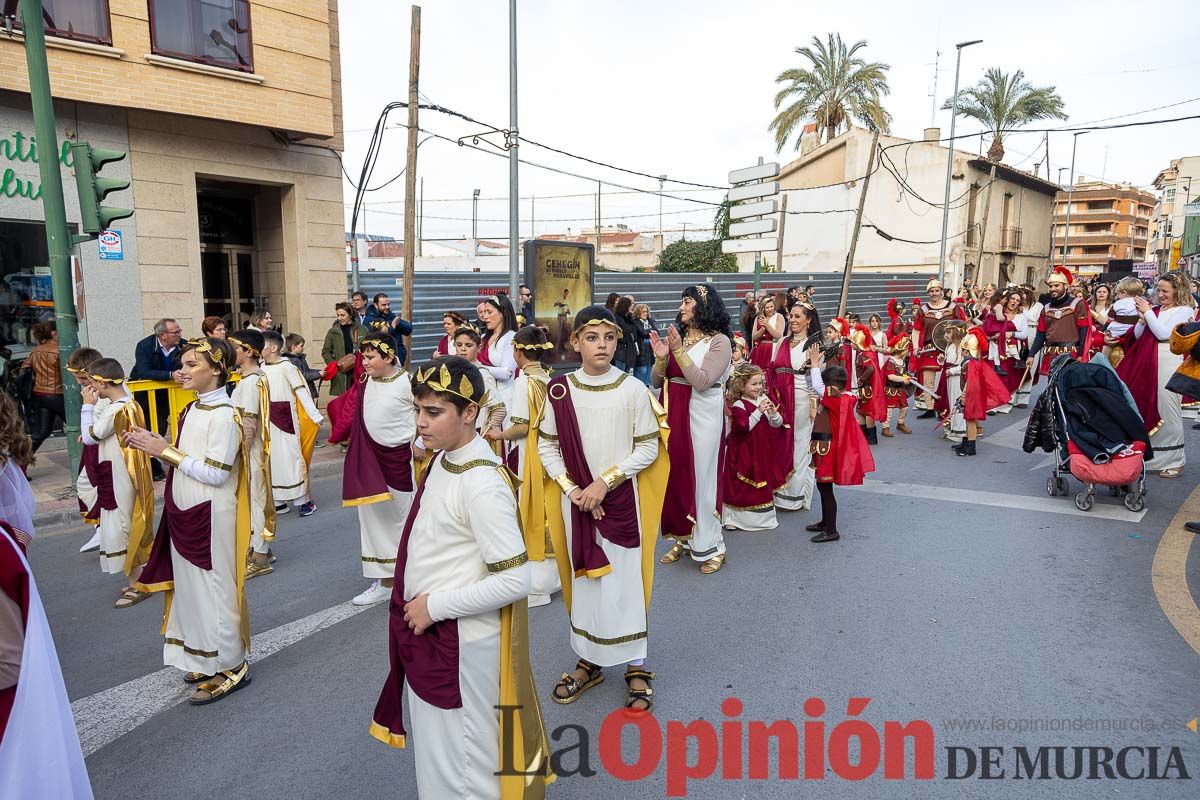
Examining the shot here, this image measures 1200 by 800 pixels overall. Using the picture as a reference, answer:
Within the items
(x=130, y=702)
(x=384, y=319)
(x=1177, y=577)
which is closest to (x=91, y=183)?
(x=384, y=319)

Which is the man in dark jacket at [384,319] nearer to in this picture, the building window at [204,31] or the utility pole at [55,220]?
the utility pole at [55,220]

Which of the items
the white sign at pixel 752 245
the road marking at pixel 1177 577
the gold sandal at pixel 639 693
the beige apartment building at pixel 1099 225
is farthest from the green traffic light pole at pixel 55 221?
the beige apartment building at pixel 1099 225

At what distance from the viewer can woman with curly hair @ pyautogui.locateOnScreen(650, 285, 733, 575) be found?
5.45 metres

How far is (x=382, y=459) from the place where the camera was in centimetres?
529

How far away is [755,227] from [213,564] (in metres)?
12.5

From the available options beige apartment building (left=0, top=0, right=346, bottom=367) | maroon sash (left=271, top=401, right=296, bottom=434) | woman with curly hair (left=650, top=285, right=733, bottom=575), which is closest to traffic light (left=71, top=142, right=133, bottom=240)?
maroon sash (left=271, top=401, right=296, bottom=434)

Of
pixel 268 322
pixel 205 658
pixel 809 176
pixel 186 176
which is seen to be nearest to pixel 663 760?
pixel 205 658

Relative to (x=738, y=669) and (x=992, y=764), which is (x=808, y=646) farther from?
(x=992, y=764)

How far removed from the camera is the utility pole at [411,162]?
492 inches

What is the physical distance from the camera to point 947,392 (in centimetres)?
1028

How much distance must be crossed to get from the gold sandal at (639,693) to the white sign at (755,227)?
38.7 feet

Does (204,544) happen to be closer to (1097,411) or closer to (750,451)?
(750,451)

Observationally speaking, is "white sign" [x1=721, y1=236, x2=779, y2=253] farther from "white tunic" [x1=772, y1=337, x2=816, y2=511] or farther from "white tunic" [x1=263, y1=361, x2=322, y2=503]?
"white tunic" [x1=263, y1=361, x2=322, y2=503]

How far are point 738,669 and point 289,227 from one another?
12.3m
